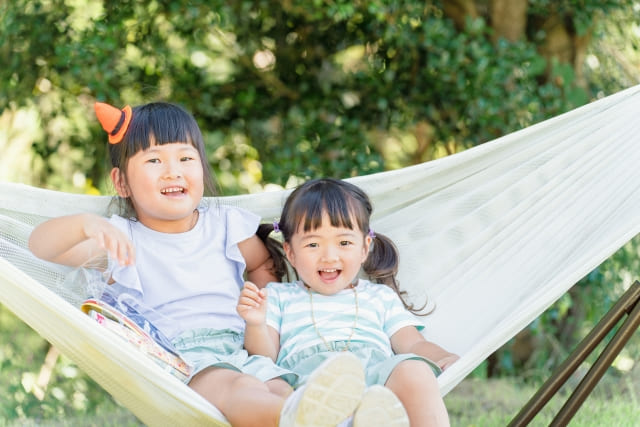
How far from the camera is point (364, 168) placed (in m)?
3.52

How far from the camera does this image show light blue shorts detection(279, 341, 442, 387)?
6.18 ft

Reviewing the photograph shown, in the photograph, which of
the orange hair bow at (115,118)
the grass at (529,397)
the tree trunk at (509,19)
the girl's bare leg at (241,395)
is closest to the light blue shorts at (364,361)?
the girl's bare leg at (241,395)

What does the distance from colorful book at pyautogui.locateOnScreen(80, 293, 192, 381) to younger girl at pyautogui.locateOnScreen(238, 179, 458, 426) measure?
18 cm

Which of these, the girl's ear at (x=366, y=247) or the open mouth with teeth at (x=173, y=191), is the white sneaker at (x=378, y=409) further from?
the open mouth with teeth at (x=173, y=191)

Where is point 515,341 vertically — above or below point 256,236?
below

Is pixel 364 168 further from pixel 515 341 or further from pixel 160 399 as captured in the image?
pixel 160 399

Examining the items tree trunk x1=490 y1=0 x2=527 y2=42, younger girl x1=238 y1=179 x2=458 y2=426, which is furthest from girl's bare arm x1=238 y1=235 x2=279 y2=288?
tree trunk x1=490 y1=0 x2=527 y2=42

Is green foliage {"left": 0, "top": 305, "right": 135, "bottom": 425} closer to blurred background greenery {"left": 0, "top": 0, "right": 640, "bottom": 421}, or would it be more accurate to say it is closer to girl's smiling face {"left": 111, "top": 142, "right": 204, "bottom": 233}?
blurred background greenery {"left": 0, "top": 0, "right": 640, "bottom": 421}

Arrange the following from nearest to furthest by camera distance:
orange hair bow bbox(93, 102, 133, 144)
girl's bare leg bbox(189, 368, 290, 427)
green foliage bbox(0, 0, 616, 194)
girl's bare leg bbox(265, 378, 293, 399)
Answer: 1. girl's bare leg bbox(189, 368, 290, 427)
2. girl's bare leg bbox(265, 378, 293, 399)
3. orange hair bow bbox(93, 102, 133, 144)
4. green foliage bbox(0, 0, 616, 194)

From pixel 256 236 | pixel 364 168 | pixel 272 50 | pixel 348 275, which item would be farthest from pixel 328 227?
pixel 272 50

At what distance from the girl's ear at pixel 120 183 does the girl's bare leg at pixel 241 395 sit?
20.9 inches

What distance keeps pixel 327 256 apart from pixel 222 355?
31 centimetres

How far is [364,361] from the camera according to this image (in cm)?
202

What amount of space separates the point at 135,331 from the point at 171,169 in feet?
1.38
